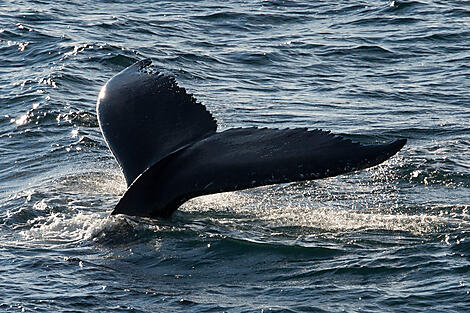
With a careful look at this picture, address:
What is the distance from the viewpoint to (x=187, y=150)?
6.89m

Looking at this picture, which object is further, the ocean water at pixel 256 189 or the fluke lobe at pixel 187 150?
the ocean water at pixel 256 189

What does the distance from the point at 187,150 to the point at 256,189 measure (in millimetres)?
2400

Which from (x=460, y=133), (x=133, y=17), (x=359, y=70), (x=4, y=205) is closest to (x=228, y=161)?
(x=4, y=205)

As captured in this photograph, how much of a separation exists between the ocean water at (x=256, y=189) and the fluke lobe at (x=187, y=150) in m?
0.44

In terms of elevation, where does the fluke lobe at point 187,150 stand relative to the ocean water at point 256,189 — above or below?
above

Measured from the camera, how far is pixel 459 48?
16.9m

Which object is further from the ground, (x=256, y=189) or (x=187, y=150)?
(x=187, y=150)

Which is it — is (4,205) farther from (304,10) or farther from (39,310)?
(304,10)

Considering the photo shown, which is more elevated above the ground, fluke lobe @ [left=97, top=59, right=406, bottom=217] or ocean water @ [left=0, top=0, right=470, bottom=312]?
fluke lobe @ [left=97, top=59, right=406, bottom=217]

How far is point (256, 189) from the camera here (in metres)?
9.21

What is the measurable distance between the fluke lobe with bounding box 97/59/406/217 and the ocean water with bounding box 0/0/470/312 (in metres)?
0.44

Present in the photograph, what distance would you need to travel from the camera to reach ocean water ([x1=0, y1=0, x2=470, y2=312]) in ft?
21.5

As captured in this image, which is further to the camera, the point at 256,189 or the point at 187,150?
the point at 256,189

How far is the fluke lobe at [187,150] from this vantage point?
606 centimetres
